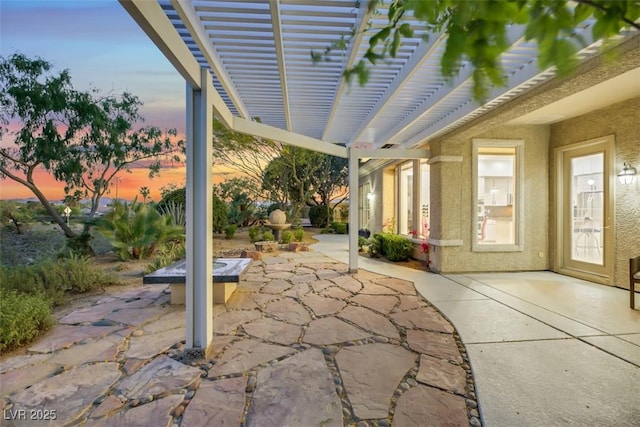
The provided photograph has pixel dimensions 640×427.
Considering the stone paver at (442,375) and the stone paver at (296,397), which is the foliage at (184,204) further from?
the stone paver at (442,375)

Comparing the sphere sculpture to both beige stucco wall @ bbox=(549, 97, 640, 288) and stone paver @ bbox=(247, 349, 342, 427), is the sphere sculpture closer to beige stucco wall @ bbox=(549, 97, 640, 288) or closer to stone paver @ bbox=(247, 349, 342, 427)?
beige stucco wall @ bbox=(549, 97, 640, 288)

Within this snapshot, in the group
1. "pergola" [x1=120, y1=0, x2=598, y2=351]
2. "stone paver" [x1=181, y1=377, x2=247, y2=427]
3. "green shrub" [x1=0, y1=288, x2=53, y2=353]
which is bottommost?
"stone paver" [x1=181, y1=377, x2=247, y2=427]

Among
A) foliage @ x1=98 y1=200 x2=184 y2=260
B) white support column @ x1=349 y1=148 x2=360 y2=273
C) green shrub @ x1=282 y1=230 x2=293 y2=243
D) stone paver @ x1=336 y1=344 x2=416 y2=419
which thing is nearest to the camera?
stone paver @ x1=336 y1=344 x2=416 y2=419

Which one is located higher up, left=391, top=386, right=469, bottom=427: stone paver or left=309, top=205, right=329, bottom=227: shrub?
left=309, top=205, right=329, bottom=227: shrub

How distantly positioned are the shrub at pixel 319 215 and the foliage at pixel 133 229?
11439 mm

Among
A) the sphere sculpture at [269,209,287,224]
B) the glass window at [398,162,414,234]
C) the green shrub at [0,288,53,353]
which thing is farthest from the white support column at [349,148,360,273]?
the sphere sculpture at [269,209,287,224]

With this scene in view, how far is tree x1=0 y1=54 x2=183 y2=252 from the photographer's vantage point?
637 cm

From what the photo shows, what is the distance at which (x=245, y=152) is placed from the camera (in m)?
12.8

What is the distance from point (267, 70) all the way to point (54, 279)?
4200mm

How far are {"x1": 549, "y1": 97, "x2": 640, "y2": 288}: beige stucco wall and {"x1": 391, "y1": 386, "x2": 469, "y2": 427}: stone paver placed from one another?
481 cm

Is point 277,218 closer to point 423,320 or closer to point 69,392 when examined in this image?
point 423,320

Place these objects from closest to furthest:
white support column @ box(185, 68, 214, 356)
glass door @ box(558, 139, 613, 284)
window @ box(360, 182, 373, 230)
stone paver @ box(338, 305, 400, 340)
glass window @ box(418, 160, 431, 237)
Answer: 1. white support column @ box(185, 68, 214, 356)
2. stone paver @ box(338, 305, 400, 340)
3. glass door @ box(558, 139, 613, 284)
4. glass window @ box(418, 160, 431, 237)
5. window @ box(360, 182, 373, 230)

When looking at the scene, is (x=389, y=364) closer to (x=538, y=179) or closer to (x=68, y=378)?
(x=68, y=378)

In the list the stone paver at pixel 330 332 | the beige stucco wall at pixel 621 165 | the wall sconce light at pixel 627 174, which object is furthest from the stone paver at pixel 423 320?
the wall sconce light at pixel 627 174
